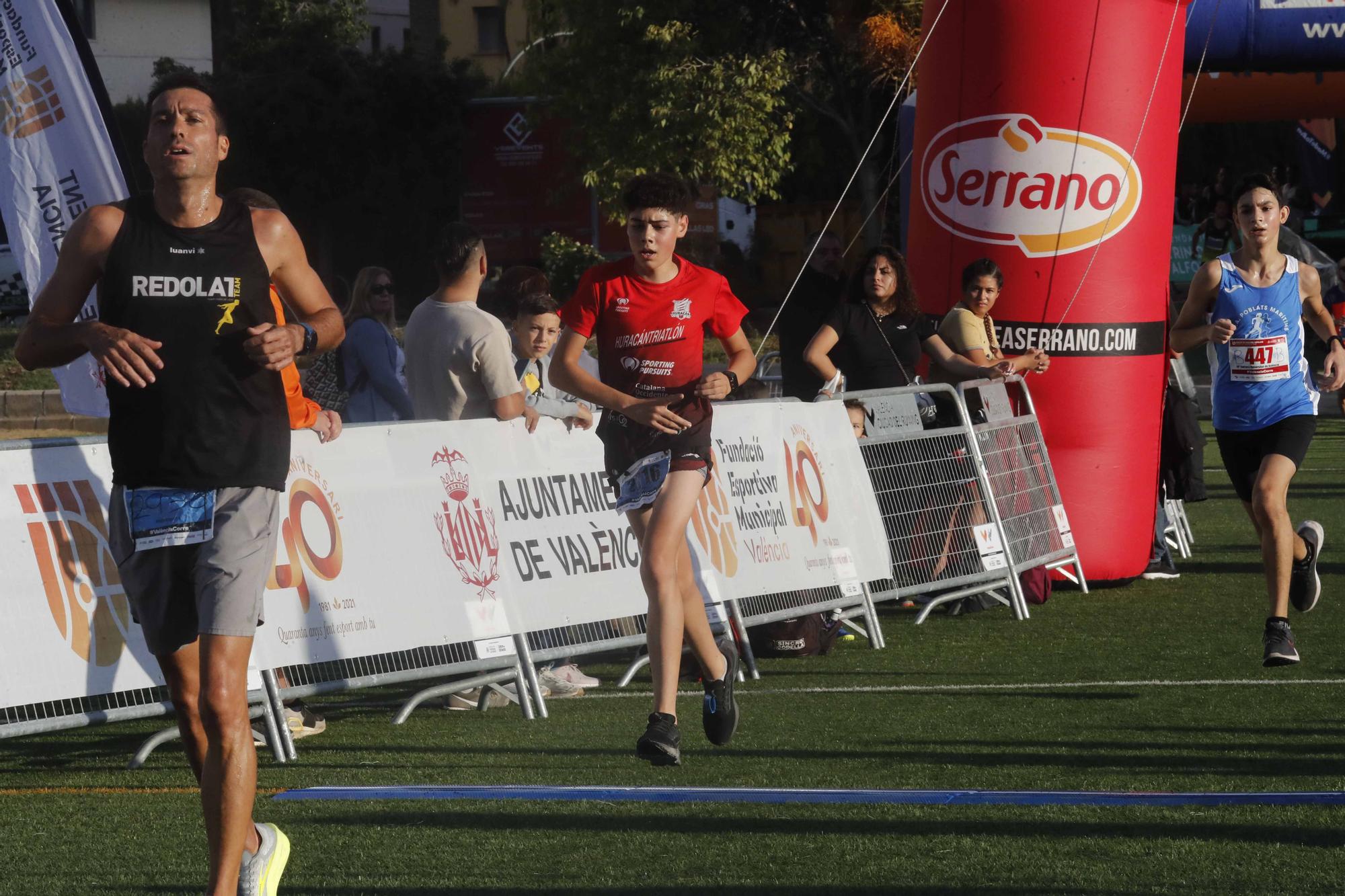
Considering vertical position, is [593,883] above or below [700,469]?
below

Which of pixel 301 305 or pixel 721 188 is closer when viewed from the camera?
pixel 301 305

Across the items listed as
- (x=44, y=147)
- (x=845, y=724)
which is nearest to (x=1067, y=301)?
(x=845, y=724)

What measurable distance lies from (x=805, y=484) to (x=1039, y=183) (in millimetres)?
2912

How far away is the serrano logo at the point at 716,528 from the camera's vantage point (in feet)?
28.3

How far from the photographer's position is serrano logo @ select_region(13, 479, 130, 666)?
20.7 ft

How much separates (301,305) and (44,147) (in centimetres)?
508

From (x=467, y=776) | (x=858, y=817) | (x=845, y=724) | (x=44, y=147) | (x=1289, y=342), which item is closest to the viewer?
(x=858, y=817)

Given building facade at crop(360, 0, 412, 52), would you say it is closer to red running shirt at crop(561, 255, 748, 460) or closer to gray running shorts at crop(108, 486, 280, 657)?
red running shirt at crop(561, 255, 748, 460)

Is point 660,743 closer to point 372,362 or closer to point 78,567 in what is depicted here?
point 78,567

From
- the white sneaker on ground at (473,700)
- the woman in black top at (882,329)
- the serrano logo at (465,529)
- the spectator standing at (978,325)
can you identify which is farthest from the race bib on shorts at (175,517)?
the spectator standing at (978,325)

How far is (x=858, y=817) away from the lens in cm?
527

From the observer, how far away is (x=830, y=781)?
591 cm

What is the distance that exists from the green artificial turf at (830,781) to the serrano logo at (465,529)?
592 millimetres

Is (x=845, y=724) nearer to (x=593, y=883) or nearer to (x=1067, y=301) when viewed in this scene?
(x=593, y=883)
